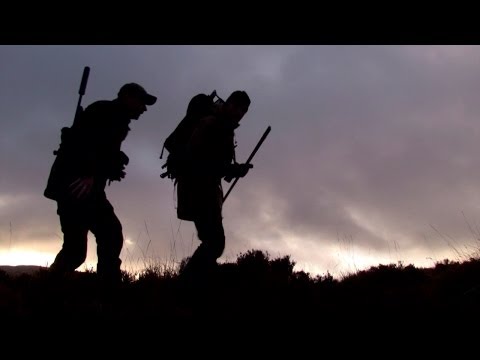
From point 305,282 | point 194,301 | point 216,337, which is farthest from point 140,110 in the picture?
point 305,282

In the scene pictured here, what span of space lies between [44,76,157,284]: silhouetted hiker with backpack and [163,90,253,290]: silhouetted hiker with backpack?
726 mm

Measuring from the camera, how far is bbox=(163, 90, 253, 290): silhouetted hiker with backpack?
460cm

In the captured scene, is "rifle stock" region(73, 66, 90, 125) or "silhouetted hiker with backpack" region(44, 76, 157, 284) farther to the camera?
"rifle stock" region(73, 66, 90, 125)

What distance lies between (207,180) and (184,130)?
25.4 inches

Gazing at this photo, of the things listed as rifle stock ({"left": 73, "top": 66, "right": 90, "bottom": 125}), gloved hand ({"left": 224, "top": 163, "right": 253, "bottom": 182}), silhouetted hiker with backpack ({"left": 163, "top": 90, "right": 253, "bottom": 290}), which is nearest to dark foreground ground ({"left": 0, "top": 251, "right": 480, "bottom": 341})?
silhouetted hiker with backpack ({"left": 163, "top": 90, "right": 253, "bottom": 290})

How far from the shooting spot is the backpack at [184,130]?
4.83 m

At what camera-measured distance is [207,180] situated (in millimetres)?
4727

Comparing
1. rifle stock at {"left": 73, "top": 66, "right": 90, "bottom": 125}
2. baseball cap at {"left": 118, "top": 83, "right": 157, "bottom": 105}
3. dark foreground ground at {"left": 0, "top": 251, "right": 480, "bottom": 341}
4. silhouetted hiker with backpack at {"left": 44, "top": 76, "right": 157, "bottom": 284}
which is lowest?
dark foreground ground at {"left": 0, "top": 251, "right": 480, "bottom": 341}

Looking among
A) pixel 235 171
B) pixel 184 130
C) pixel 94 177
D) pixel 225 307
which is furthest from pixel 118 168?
pixel 225 307

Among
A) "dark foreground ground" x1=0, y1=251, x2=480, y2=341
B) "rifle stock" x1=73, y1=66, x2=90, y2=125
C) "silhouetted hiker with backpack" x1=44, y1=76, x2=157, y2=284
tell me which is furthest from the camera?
"rifle stock" x1=73, y1=66, x2=90, y2=125

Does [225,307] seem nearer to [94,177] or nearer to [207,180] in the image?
[207,180]

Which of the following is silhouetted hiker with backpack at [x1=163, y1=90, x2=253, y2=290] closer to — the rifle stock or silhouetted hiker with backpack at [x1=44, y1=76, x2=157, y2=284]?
silhouetted hiker with backpack at [x1=44, y1=76, x2=157, y2=284]
